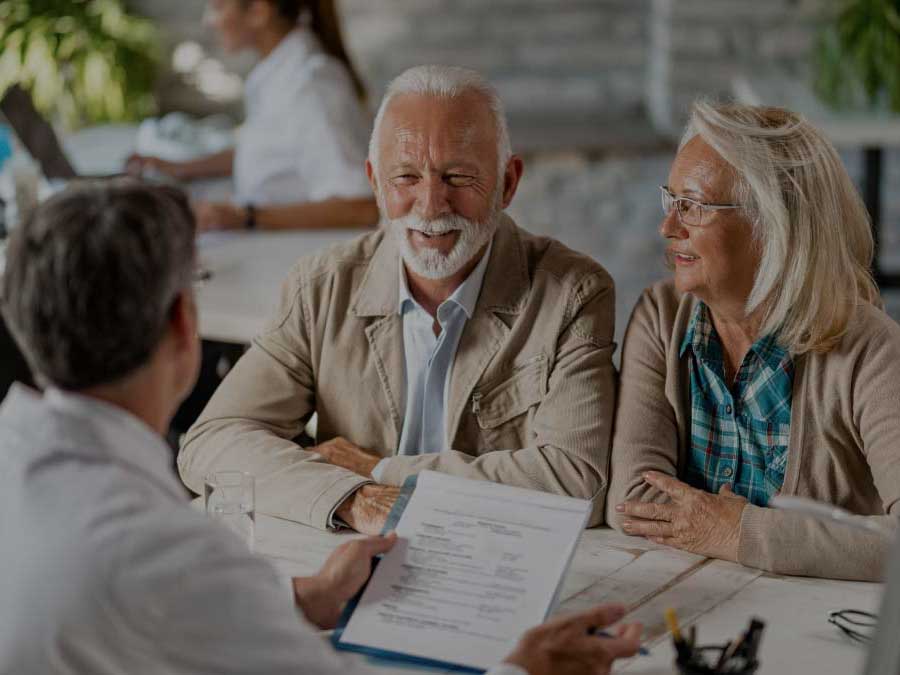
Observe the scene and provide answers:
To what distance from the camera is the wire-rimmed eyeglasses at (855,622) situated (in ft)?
4.85

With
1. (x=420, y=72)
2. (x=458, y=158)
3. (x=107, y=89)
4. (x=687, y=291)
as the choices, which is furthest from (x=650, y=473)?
(x=107, y=89)

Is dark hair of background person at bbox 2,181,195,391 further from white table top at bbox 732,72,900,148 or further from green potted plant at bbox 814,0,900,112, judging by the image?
green potted plant at bbox 814,0,900,112

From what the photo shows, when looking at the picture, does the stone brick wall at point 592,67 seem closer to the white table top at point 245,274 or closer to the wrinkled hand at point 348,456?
the white table top at point 245,274

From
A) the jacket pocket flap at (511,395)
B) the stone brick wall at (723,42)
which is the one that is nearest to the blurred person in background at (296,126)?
the jacket pocket flap at (511,395)

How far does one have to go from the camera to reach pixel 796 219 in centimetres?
184

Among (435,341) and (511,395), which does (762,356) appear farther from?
(435,341)

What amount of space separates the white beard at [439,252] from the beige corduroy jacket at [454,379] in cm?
6

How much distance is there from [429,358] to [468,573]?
0.62 metres

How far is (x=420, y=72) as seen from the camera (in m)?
2.03

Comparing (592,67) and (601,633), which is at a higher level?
(601,633)

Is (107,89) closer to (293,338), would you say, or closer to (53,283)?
(293,338)

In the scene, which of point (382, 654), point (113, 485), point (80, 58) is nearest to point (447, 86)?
point (382, 654)

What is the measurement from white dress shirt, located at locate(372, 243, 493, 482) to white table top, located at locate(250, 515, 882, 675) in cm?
32

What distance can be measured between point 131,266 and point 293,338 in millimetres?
997
